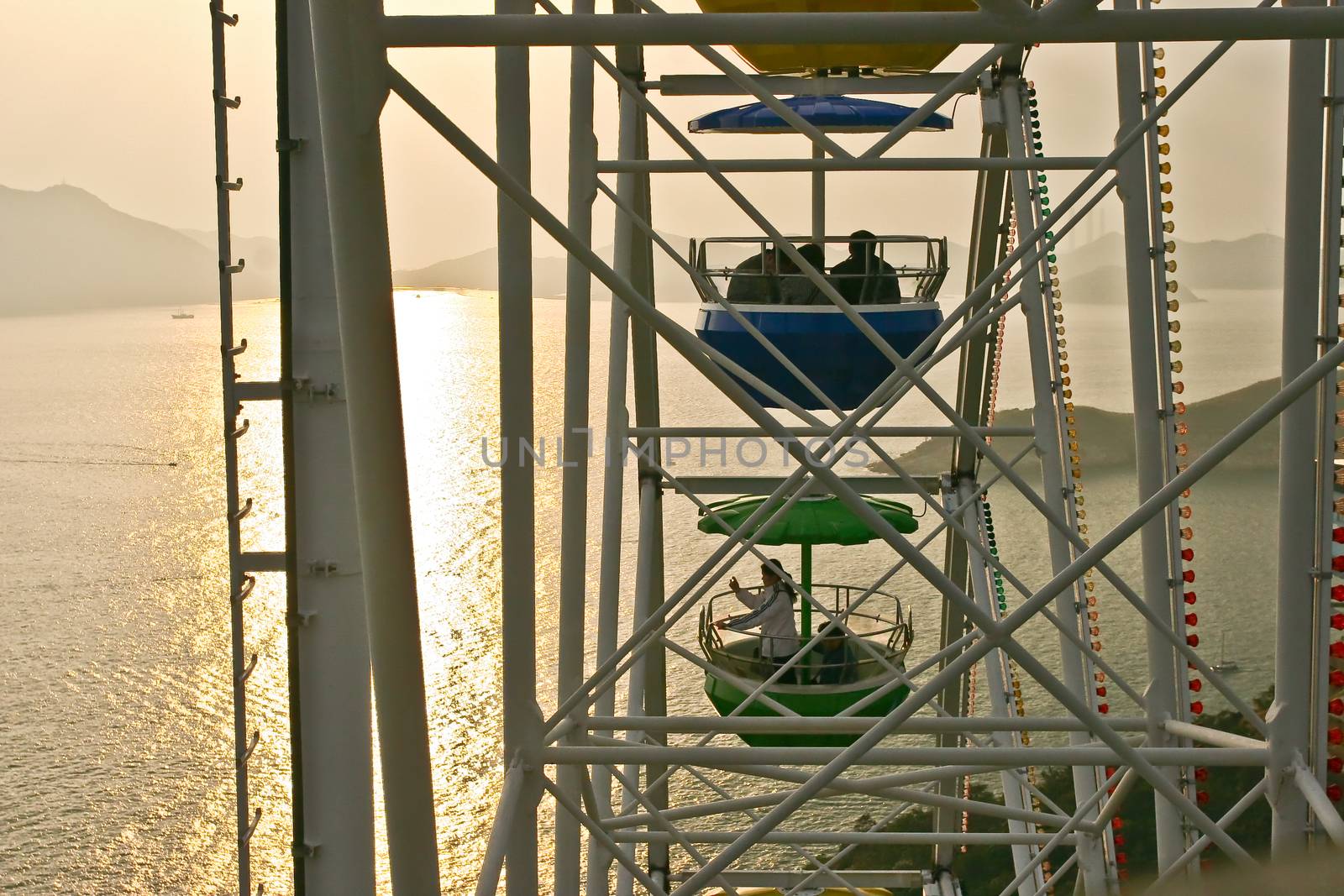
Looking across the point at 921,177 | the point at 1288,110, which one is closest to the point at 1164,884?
the point at 1288,110

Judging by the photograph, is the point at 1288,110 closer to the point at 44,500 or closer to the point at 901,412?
the point at 901,412

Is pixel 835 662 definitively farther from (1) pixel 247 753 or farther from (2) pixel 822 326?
(1) pixel 247 753

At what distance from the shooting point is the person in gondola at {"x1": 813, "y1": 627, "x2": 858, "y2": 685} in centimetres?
721

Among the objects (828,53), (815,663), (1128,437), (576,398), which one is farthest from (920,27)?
(1128,437)

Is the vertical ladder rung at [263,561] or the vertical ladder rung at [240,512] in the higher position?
the vertical ladder rung at [240,512]

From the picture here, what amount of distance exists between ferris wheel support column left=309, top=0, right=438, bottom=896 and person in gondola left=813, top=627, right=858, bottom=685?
4566 mm

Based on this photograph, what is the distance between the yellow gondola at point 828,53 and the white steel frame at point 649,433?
125 millimetres

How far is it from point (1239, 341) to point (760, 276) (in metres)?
17.8

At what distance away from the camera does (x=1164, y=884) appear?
53cm

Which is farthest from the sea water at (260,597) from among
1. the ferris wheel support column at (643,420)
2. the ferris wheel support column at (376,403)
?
the ferris wheel support column at (376,403)

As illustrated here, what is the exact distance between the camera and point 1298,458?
357 centimetres

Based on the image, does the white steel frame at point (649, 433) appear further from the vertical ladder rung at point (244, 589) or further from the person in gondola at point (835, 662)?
the person in gondola at point (835, 662)

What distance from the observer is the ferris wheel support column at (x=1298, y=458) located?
3.30 metres

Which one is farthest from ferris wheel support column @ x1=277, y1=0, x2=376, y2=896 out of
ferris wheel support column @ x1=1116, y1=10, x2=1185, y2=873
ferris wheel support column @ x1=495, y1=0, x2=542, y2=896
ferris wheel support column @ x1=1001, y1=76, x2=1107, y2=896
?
ferris wheel support column @ x1=1001, y1=76, x2=1107, y2=896
